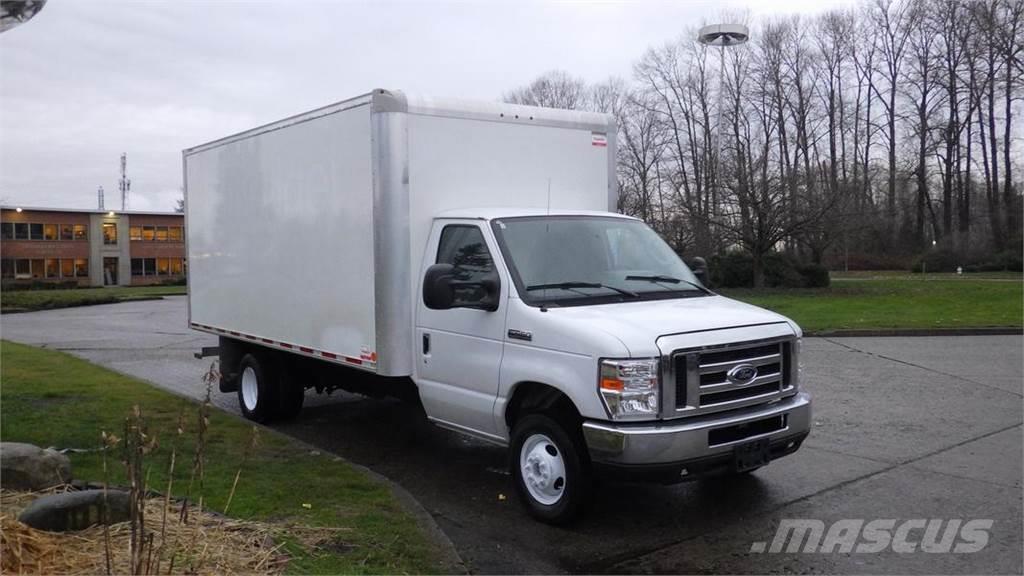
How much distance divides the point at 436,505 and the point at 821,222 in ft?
78.6

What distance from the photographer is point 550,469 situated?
6.02 metres

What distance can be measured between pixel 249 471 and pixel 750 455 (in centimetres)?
403

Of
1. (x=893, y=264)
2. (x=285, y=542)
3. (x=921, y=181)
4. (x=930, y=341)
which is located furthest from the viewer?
(x=921, y=181)

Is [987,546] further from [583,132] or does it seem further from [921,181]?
[921,181]

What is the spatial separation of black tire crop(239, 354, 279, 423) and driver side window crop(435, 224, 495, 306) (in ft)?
11.3

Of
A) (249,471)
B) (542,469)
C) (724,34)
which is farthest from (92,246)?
(542,469)

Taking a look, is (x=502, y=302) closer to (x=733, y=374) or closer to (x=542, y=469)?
(x=542, y=469)

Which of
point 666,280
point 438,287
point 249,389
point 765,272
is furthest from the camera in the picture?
point 765,272

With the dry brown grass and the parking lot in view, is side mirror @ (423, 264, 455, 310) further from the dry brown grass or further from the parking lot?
the dry brown grass

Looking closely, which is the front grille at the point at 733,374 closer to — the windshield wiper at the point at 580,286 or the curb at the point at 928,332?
the windshield wiper at the point at 580,286

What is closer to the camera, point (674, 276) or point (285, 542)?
point (285, 542)

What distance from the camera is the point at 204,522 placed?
5.36 m

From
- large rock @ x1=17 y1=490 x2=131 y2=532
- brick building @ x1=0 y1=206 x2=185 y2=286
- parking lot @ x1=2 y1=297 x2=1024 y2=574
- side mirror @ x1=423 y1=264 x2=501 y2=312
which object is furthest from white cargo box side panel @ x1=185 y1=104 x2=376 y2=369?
brick building @ x1=0 y1=206 x2=185 y2=286

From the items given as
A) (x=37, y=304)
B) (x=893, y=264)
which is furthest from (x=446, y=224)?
(x=893, y=264)
